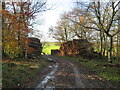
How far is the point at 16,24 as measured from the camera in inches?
661

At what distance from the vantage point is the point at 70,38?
45094mm

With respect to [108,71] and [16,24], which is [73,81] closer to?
[108,71]

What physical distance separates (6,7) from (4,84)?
14.1m

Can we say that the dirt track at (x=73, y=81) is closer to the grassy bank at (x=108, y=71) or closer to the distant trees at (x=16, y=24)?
the grassy bank at (x=108, y=71)

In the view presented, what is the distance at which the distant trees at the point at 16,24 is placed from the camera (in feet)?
51.2

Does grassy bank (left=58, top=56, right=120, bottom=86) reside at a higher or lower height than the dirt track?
lower

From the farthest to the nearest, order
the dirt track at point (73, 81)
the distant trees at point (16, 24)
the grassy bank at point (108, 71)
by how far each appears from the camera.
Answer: the distant trees at point (16, 24) < the grassy bank at point (108, 71) < the dirt track at point (73, 81)

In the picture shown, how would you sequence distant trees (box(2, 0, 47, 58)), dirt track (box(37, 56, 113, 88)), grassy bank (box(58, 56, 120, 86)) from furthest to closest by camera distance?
distant trees (box(2, 0, 47, 58))
grassy bank (box(58, 56, 120, 86))
dirt track (box(37, 56, 113, 88))

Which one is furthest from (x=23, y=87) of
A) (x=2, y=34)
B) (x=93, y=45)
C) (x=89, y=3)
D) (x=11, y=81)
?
(x=93, y=45)

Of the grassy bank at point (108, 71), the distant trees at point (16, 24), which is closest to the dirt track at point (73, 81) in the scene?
the grassy bank at point (108, 71)

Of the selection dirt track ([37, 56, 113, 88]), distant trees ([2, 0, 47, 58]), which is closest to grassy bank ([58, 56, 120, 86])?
dirt track ([37, 56, 113, 88])

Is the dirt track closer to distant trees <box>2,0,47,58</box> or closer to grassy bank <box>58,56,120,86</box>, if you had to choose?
grassy bank <box>58,56,120,86</box>

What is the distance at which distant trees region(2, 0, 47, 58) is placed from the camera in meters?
15.6

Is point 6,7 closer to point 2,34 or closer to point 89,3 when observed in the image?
point 2,34
